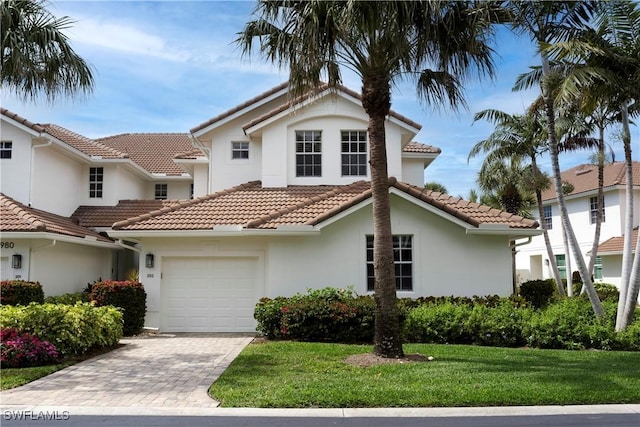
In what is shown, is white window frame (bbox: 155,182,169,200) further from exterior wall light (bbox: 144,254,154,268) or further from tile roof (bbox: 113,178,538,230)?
exterior wall light (bbox: 144,254,154,268)

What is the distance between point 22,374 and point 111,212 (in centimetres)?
1297

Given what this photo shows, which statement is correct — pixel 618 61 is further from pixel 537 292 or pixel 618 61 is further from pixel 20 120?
pixel 20 120

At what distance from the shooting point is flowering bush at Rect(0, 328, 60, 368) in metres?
9.89

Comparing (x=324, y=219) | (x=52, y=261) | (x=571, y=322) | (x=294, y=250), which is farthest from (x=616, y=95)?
(x=52, y=261)

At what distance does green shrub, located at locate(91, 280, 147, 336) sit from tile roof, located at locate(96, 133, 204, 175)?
418 inches

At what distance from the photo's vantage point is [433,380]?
854 cm

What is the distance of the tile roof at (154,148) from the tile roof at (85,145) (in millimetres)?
1928

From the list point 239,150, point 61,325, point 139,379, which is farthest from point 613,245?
point 61,325

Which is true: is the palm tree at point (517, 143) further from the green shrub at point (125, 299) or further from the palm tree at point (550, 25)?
→ the green shrub at point (125, 299)

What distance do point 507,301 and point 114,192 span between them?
15755 mm

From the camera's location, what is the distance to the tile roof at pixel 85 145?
71.7 ft

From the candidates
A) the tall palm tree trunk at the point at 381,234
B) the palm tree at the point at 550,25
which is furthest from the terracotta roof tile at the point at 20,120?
the palm tree at the point at 550,25

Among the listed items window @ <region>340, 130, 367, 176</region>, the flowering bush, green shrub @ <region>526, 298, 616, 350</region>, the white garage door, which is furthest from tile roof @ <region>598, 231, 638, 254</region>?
the flowering bush

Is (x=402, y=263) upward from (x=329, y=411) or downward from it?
upward
